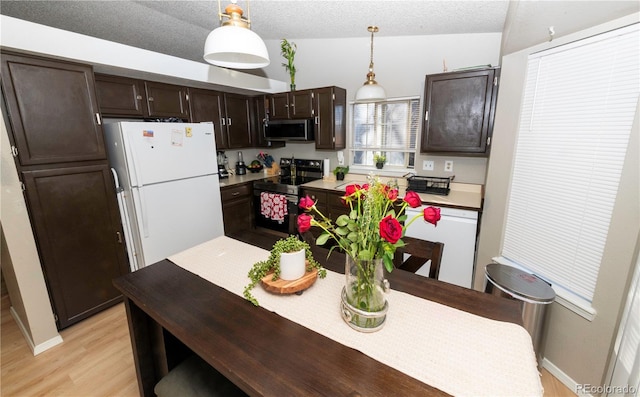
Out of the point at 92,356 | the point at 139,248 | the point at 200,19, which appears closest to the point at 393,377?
the point at 92,356

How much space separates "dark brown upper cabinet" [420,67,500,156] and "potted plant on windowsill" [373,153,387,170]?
74 cm

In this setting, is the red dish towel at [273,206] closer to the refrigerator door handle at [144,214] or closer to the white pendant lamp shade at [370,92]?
the refrigerator door handle at [144,214]

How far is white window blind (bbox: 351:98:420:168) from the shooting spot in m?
3.11

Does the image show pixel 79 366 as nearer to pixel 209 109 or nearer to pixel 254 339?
pixel 254 339

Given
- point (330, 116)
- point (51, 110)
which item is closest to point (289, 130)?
point (330, 116)

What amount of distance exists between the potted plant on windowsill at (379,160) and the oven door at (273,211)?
1.08 m

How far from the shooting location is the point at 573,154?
5.20 ft

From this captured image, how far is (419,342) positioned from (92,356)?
7.43ft

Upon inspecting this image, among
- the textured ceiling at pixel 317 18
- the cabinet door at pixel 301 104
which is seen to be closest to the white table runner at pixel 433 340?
the textured ceiling at pixel 317 18

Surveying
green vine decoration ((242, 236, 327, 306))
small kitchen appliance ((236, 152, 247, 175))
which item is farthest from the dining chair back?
small kitchen appliance ((236, 152, 247, 175))

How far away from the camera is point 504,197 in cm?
203

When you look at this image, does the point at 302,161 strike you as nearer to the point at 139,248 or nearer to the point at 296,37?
the point at 296,37

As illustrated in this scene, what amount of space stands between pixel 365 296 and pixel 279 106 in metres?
3.18

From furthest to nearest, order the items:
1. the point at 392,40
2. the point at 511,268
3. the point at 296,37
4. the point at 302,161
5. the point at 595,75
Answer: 1. the point at 302,161
2. the point at 296,37
3. the point at 392,40
4. the point at 511,268
5. the point at 595,75
